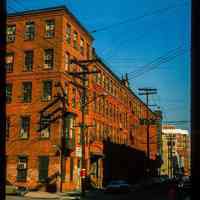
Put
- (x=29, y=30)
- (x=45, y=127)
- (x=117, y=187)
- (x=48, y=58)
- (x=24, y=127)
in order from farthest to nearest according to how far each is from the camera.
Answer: (x=29, y=30) < (x=48, y=58) < (x=24, y=127) < (x=45, y=127) < (x=117, y=187)

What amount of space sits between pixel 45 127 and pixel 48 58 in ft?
24.5

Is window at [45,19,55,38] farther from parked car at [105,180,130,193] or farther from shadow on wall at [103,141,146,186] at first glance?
shadow on wall at [103,141,146,186]

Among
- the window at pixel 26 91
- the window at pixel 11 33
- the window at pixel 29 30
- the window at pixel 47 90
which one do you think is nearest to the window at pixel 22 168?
the window at pixel 26 91

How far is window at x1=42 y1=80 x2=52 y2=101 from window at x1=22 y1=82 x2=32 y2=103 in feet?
5.68

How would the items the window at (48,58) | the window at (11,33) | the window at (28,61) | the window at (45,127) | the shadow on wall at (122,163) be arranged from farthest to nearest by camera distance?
the shadow on wall at (122,163)
the window at (11,33)
the window at (28,61)
the window at (48,58)
the window at (45,127)

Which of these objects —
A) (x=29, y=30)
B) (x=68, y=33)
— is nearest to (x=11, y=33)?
(x=29, y=30)

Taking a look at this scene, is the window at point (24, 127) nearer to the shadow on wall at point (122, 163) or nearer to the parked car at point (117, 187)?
the parked car at point (117, 187)

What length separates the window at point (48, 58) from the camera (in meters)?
46.1

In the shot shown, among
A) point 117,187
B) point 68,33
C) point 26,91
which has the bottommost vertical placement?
point 117,187

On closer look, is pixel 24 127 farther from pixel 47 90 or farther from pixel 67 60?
pixel 67 60

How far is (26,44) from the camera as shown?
1863 inches

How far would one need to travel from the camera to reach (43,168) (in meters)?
43.8

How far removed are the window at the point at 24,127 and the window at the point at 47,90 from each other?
290 centimetres

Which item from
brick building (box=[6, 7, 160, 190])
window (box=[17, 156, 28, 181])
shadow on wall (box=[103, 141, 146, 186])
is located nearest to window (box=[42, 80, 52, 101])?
brick building (box=[6, 7, 160, 190])
